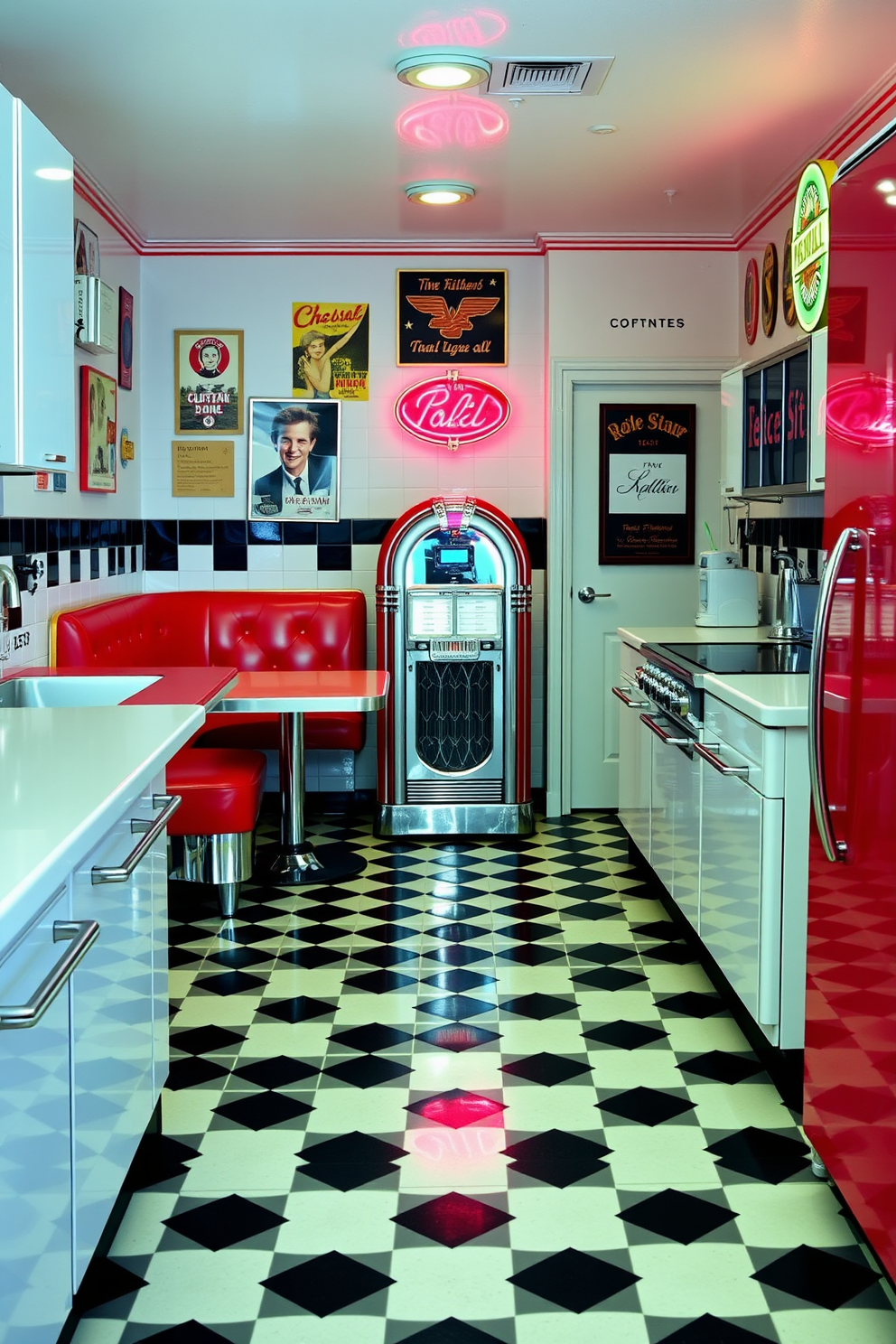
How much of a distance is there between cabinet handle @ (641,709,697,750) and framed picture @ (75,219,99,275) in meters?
2.80

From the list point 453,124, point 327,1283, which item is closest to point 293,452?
point 453,124

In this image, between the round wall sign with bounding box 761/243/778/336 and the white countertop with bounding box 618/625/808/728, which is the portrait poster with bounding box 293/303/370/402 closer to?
the round wall sign with bounding box 761/243/778/336

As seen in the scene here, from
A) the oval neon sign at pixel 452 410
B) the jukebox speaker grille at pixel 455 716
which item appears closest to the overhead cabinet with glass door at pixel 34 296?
the jukebox speaker grille at pixel 455 716

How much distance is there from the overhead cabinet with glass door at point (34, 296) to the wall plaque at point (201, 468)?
3219mm

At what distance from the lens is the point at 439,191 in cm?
550

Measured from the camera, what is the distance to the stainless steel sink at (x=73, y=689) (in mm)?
3764

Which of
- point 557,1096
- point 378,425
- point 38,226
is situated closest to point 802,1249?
point 557,1096

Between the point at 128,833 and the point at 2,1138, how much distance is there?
2.60ft

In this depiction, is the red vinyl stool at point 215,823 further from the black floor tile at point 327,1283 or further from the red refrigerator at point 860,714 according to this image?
the red refrigerator at point 860,714

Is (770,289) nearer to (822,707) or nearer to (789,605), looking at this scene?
(789,605)

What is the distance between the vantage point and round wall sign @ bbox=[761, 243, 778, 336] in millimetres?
5684

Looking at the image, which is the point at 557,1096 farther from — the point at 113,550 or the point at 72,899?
the point at 113,550

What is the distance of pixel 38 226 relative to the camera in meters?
3.10

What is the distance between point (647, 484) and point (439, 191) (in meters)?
1.85
